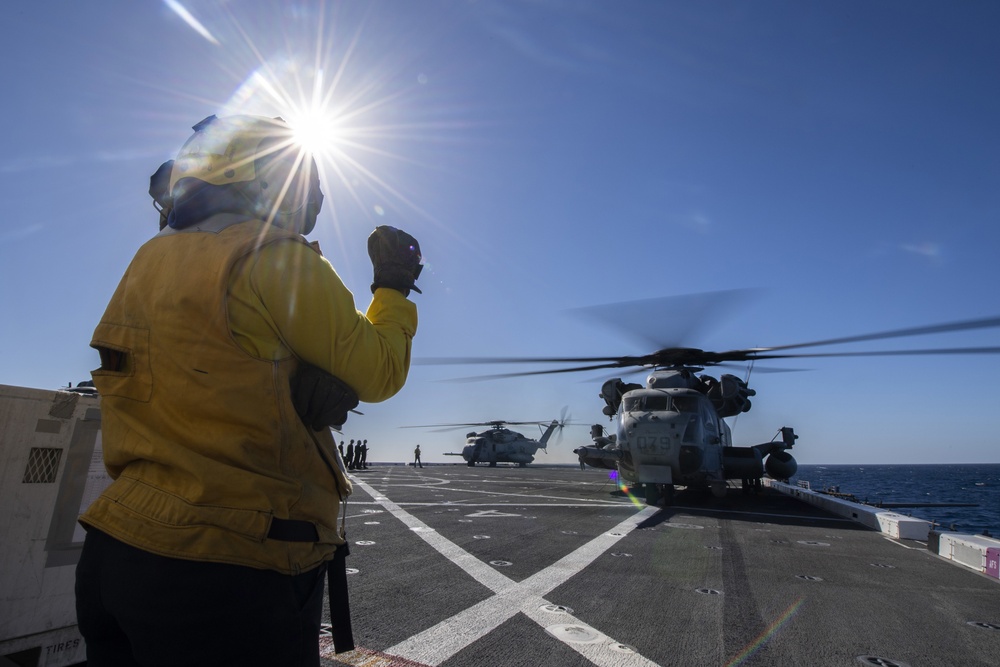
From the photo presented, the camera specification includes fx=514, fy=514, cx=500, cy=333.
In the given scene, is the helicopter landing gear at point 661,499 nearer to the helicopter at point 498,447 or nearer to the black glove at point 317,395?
the black glove at point 317,395

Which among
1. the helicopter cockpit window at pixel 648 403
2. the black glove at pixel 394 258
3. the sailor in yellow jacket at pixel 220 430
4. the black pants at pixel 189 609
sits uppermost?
the helicopter cockpit window at pixel 648 403

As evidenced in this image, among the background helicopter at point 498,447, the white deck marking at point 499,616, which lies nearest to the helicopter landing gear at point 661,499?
the white deck marking at point 499,616

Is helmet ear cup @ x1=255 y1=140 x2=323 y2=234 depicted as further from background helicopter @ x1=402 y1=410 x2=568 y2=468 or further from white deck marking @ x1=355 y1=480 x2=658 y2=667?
background helicopter @ x1=402 y1=410 x2=568 y2=468

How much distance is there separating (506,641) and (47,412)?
288cm

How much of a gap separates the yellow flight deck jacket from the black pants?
0.15 feet

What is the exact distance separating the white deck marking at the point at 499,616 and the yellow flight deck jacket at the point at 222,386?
207 cm

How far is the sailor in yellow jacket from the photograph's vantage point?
4.09ft

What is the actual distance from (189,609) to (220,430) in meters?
0.42

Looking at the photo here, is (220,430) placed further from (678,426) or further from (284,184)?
(678,426)

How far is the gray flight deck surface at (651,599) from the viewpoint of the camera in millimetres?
3215

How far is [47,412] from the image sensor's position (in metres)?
2.61

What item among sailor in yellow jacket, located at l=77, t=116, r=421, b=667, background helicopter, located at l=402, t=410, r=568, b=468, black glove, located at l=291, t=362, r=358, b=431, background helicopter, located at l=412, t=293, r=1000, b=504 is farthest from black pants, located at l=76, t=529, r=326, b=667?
background helicopter, located at l=402, t=410, r=568, b=468

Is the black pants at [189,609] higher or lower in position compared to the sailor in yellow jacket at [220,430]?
lower

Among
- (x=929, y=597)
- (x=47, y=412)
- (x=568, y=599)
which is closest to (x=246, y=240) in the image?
(x=47, y=412)
